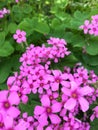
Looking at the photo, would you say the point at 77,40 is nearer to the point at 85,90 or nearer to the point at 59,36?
the point at 59,36

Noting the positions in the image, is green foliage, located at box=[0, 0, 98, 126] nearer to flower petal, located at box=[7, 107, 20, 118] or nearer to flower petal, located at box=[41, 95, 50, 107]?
flower petal, located at box=[41, 95, 50, 107]

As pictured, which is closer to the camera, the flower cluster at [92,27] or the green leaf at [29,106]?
the green leaf at [29,106]

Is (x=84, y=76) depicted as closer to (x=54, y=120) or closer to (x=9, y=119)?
(x=54, y=120)

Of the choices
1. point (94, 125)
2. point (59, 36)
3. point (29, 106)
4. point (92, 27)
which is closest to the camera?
point (29, 106)

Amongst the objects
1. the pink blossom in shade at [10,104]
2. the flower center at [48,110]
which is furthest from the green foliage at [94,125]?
the pink blossom in shade at [10,104]

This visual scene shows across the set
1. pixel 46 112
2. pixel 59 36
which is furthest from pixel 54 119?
pixel 59 36

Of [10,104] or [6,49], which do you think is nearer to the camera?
[10,104]

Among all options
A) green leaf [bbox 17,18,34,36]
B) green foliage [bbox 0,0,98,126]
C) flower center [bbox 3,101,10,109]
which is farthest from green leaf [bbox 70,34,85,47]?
flower center [bbox 3,101,10,109]

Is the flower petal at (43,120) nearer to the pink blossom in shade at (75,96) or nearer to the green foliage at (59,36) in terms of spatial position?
the pink blossom in shade at (75,96)
